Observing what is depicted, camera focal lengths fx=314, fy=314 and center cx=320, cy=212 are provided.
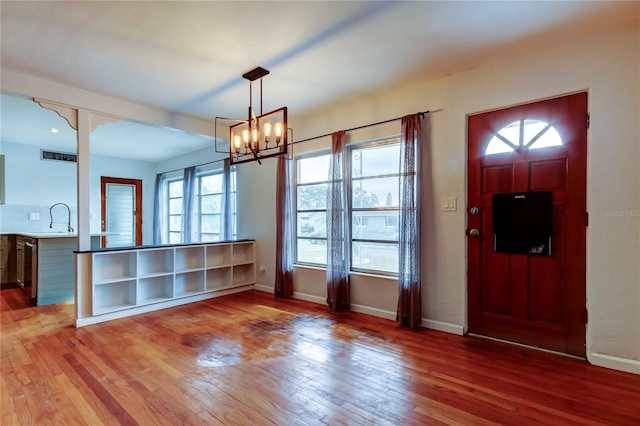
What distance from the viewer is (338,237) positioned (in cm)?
402

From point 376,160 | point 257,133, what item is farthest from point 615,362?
point 257,133

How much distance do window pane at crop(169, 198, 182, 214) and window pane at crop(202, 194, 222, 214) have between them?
1146 millimetres

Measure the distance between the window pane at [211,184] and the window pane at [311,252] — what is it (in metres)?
2.33

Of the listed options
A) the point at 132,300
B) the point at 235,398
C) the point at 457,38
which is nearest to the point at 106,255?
the point at 132,300

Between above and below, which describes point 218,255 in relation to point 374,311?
above

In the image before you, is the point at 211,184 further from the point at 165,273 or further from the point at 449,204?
the point at 449,204

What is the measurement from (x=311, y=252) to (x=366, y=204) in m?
1.20

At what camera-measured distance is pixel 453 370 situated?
95.3 inches

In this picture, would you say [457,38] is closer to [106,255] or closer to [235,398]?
[235,398]

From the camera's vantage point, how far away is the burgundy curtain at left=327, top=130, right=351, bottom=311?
13.1 feet

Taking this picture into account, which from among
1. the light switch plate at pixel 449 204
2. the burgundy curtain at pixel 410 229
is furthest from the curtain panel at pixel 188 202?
the light switch plate at pixel 449 204

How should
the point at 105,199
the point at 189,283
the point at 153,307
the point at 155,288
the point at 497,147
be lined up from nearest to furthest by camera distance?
the point at 497,147
the point at 153,307
the point at 155,288
the point at 189,283
the point at 105,199

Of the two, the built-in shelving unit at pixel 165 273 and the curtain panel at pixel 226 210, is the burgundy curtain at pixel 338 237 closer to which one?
the built-in shelving unit at pixel 165 273

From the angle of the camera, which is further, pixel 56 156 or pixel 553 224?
pixel 56 156
